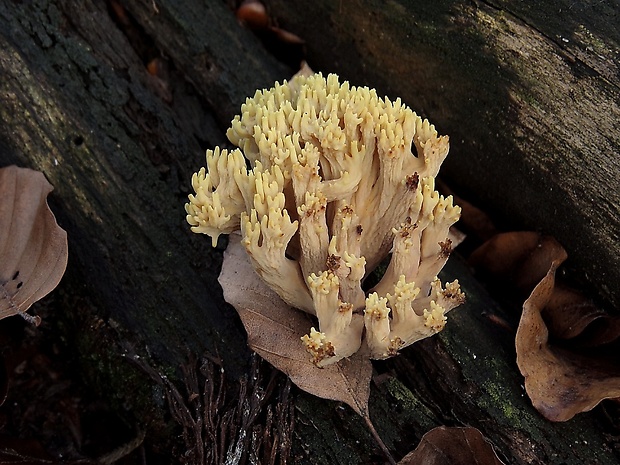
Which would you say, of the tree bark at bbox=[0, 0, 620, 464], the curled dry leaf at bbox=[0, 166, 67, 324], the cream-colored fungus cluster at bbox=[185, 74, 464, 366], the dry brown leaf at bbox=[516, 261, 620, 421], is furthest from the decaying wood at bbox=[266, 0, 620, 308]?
the curled dry leaf at bbox=[0, 166, 67, 324]

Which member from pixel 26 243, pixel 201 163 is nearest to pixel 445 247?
pixel 201 163

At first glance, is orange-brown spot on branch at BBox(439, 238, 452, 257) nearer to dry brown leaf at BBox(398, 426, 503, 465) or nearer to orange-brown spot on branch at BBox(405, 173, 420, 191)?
orange-brown spot on branch at BBox(405, 173, 420, 191)

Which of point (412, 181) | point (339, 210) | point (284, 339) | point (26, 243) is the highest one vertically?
point (412, 181)

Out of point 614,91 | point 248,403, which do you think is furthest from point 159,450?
point 614,91

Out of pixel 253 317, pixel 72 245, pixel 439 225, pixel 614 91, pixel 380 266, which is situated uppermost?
pixel 614 91

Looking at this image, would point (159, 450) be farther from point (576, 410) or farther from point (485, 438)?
point (576, 410)

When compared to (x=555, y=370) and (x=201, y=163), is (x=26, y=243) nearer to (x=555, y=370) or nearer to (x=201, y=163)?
(x=201, y=163)

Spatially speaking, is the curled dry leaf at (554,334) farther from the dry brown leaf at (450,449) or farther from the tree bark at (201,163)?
the dry brown leaf at (450,449)
